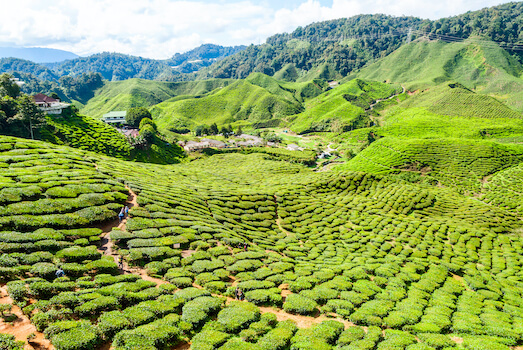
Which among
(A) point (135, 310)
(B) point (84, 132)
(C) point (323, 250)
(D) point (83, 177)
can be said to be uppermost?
(B) point (84, 132)

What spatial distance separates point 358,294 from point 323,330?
32.4 feet

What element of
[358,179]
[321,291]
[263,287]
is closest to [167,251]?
[263,287]

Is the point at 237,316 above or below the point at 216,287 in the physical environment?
above

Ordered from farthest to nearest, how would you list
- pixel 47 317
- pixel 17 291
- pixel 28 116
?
pixel 28 116
pixel 17 291
pixel 47 317

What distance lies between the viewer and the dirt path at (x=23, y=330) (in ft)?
49.1

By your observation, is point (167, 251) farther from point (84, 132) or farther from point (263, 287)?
point (84, 132)

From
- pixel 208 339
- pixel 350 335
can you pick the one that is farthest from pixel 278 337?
pixel 350 335

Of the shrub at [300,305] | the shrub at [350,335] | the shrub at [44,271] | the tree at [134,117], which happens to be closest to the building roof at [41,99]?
the tree at [134,117]

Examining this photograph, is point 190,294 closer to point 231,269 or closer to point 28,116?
point 231,269

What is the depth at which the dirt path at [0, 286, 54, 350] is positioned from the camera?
589 inches

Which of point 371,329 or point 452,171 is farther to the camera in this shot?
point 452,171

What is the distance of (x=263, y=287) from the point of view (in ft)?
87.6

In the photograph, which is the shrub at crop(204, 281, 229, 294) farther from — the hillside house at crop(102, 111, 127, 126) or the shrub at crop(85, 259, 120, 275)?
the hillside house at crop(102, 111, 127, 126)

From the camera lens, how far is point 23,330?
619 inches
